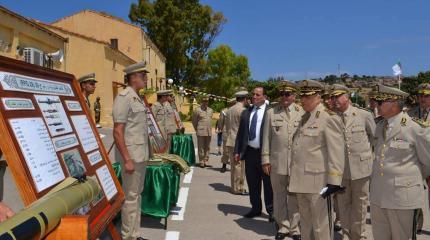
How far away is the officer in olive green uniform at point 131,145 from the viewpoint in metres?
4.94

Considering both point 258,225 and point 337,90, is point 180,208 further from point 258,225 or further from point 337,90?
point 337,90

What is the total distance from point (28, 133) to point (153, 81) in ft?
137

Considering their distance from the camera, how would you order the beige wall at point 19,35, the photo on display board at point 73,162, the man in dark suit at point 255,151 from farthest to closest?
the beige wall at point 19,35
the man in dark suit at point 255,151
the photo on display board at point 73,162

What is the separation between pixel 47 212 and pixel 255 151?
208 inches

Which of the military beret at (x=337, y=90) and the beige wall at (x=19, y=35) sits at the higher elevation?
the beige wall at (x=19, y=35)

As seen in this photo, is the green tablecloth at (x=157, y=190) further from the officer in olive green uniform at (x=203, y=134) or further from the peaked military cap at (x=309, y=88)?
the officer in olive green uniform at (x=203, y=134)

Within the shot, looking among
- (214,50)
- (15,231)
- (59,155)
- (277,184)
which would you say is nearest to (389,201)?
(277,184)

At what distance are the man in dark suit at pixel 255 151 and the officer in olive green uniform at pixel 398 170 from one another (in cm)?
285

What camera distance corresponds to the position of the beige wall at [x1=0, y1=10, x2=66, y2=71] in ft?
55.4

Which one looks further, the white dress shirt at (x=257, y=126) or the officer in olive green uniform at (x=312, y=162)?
the white dress shirt at (x=257, y=126)

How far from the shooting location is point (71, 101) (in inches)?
139

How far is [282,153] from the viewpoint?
594 centimetres

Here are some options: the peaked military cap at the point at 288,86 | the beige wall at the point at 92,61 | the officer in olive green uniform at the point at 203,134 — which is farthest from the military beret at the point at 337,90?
the beige wall at the point at 92,61

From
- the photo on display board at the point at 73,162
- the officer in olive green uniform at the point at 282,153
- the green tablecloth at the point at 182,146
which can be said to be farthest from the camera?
the green tablecloth at the point at 182,146
